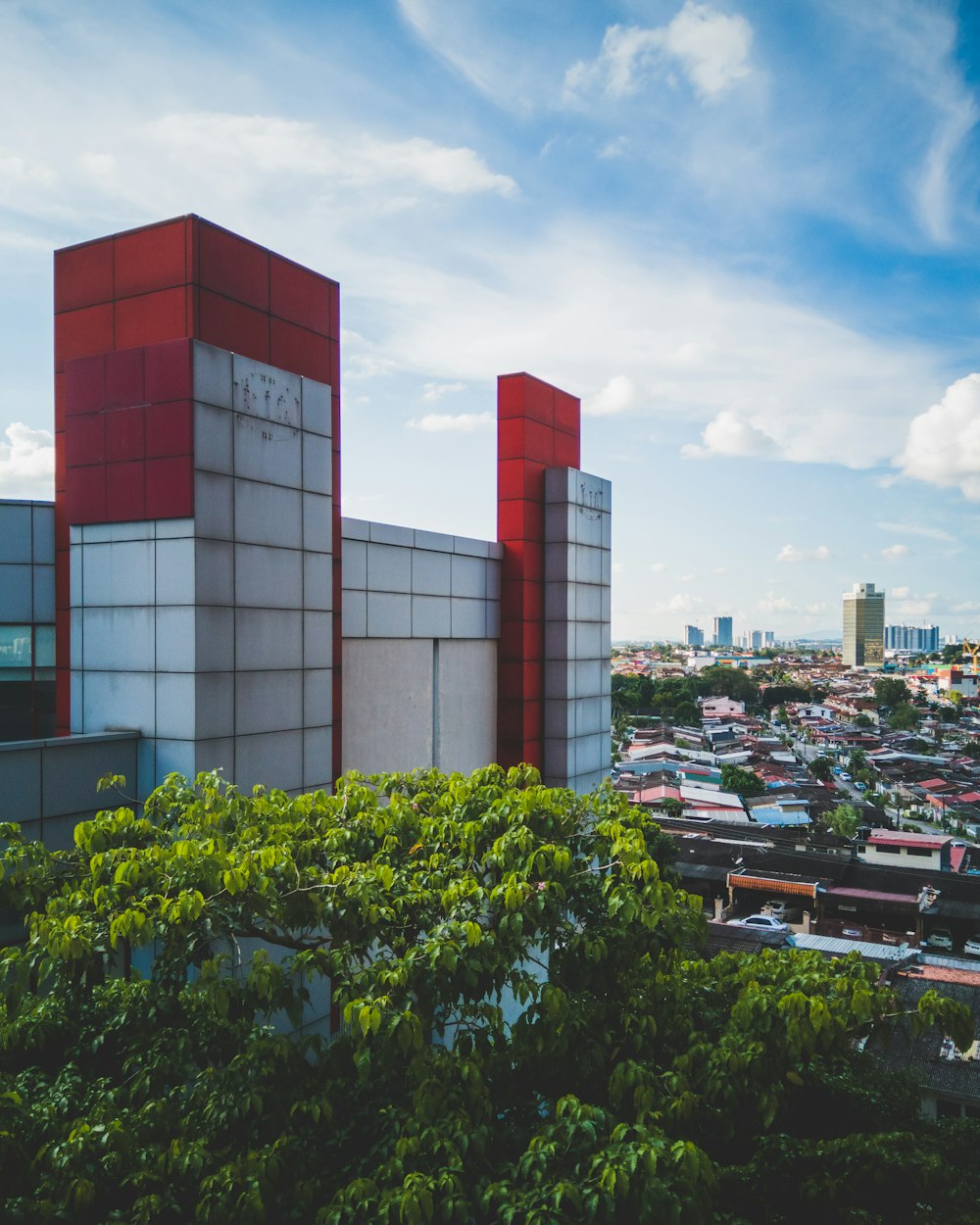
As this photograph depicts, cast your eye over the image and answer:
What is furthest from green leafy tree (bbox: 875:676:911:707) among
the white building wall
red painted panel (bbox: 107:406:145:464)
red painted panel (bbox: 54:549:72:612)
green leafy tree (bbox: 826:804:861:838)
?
red painted panel (bbox: 107:406:145:464)

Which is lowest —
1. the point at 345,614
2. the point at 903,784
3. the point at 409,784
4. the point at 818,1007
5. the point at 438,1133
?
the point at 903,784

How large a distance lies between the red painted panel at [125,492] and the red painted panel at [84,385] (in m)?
1.01

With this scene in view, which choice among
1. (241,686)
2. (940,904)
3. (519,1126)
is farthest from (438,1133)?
(940,904)

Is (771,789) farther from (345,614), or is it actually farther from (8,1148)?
(8,1148)

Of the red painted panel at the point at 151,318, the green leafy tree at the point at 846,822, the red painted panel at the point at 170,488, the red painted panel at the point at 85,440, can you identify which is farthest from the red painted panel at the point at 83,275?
the green leafy tree at the point at 846,822

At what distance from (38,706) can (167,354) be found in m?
5.53

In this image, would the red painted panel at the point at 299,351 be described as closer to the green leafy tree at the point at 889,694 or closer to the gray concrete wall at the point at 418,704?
the gray concrete wall at the point at 418,704

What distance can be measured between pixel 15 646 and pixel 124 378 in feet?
13.8

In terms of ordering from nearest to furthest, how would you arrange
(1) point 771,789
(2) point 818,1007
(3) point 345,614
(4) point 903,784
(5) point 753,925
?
(2) point 818,1007 < (3) point 345,614 < (5) point 753,925 < (1) point 771,789 < (4) point 903,784

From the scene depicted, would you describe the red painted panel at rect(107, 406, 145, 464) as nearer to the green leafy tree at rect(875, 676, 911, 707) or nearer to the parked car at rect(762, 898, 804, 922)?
the parked car at rect(762, 898, 804, 922)

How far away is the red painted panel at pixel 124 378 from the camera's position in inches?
457

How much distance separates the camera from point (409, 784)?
10.2 meters

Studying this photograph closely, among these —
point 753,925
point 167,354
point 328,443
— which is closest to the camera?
point 167,354

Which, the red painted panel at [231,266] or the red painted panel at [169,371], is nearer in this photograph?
the red painted panel at [169,371]
